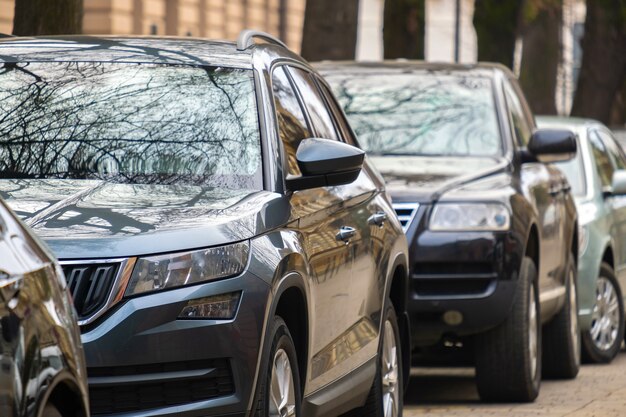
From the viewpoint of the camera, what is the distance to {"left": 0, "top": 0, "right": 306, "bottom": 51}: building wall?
104ft

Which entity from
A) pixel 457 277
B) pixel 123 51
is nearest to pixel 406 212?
pixel 457 277

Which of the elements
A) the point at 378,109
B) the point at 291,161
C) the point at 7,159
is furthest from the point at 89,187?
the point at 378,109

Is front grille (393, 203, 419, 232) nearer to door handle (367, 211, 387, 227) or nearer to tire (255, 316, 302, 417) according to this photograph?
door handle (367, 211, 387, 227)

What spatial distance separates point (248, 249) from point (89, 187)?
692mm

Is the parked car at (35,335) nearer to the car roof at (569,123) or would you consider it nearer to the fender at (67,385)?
the fender at (67,385)

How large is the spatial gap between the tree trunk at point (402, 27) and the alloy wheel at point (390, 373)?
1505 cm

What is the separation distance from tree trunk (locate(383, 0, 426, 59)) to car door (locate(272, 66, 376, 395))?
15633 mm

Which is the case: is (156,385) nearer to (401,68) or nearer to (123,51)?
(123,51)

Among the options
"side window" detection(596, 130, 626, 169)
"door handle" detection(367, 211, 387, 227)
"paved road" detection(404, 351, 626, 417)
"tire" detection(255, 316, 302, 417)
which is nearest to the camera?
"tire" detection(255, 316, 302, 417)

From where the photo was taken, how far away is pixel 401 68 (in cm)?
1141

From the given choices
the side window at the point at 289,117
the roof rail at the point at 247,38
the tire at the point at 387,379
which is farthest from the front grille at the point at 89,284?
the tire at the point at 387,379

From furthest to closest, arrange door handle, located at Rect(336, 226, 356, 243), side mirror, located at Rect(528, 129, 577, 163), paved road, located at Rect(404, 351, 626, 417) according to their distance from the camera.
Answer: side mirror, located at Rect(528, 129, 577, 163) < paved road, located at Rect(404, 351, 626, 417) < door handle, located at Rect(336, 226, 356, 243)

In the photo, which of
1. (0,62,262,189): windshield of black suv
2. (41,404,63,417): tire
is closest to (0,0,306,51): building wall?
(0,62,262,189): windshield of black suv

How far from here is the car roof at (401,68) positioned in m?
11.3
